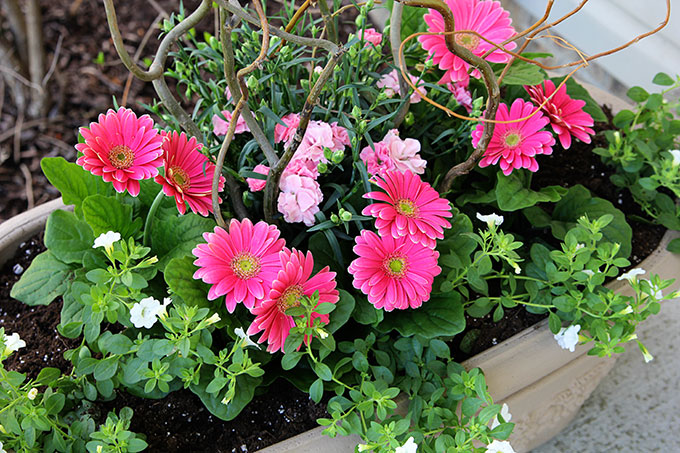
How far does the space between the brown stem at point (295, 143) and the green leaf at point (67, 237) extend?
229mm

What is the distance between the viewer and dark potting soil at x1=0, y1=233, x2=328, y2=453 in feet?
2.63

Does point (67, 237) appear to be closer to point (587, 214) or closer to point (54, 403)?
point (54, 403)

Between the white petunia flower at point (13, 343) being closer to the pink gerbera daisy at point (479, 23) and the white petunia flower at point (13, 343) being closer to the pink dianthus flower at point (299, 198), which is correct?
the pink dianthus flower at point (299, 198)

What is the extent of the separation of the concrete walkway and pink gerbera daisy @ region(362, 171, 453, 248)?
Answer: 0.59 metres

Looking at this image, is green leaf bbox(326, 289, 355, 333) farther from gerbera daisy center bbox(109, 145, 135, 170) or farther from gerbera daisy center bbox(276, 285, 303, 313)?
gerbera daisy center bbox(109, 145, 135, 170)

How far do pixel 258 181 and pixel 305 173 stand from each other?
0.21 feet

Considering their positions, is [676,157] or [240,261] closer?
[240,261]

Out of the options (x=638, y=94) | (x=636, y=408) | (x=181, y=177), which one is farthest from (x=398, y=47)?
(x=636, y=408)

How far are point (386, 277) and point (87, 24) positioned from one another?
1.35m

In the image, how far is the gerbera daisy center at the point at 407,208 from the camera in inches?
29.7

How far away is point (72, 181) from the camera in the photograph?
34.1 inches

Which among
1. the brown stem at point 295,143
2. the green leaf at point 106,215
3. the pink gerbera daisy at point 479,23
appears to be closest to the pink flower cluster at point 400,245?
the brown stem at point 295,143

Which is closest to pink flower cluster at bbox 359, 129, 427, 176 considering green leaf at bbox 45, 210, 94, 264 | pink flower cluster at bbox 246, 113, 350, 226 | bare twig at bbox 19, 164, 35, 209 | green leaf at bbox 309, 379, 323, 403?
pink flower cluster at bbox 246, 113, 350, 226

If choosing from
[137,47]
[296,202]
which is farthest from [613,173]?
[137,47]
